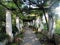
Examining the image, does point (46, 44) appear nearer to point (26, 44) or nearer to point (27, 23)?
point (26, 44)

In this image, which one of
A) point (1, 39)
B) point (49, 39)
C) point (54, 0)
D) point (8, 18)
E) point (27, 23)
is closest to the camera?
point (54, 0)

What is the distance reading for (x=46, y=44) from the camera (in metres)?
10.6

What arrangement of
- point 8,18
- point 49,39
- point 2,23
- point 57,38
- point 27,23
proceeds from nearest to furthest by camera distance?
point 57,38 < point 49,39 < point 8,18 < point 2,23 < point 27,23

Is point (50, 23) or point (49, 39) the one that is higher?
point (50, 23)

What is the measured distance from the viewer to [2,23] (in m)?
15.1

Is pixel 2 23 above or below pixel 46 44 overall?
above

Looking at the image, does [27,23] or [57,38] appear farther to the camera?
[27,23]

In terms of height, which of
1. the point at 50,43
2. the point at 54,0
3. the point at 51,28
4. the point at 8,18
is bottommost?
the point at 50,43

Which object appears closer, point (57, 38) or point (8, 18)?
point (57, 38)

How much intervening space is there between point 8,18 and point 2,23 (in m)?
2.85

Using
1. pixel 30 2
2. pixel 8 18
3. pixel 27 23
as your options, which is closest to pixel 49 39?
pixel 8 18

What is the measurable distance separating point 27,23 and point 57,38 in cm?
4017

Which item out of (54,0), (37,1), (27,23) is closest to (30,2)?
(37,1)

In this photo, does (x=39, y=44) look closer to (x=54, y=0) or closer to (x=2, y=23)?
(x=54, y=0)
